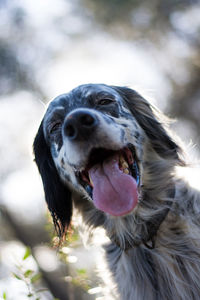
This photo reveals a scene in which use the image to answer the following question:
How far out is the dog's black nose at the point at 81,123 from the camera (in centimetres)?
278

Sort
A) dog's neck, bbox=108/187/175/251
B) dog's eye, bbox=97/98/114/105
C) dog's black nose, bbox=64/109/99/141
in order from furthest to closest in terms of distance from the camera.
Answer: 1. dog's eye, bbox=97/98/114/105
2. dog's neck, bbox=108/187/175/251
3. dog's black nose, bbox=64/109/99/141

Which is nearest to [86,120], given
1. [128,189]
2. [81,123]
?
[81,123]

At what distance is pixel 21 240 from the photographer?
9094 mm

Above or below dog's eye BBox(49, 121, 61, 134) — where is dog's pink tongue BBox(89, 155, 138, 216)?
below

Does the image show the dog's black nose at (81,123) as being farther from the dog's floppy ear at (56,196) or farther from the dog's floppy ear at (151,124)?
the dog's floppy ear at (56,196)

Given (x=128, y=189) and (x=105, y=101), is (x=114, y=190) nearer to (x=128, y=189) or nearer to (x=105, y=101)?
(x=128, y=189)

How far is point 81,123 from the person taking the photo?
2.78 m

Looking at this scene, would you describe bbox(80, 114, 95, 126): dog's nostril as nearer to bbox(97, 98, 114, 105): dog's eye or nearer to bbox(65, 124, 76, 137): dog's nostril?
bbox(65, 124, 76, 137): dog's nostril

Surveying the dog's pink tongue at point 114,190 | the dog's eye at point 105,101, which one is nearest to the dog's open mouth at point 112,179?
the dog's pink tongue at point 114,190

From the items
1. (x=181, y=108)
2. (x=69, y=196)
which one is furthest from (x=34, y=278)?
(x=181, y=108)

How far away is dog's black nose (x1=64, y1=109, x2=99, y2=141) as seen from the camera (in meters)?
2.78

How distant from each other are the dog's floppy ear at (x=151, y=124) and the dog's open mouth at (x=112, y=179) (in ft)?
1.29

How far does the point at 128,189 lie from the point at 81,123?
57cm

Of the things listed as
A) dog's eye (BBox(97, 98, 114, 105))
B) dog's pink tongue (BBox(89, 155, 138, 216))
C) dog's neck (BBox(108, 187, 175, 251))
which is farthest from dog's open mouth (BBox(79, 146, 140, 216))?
dog's eye (BBox(97, 98, 114, 105))
